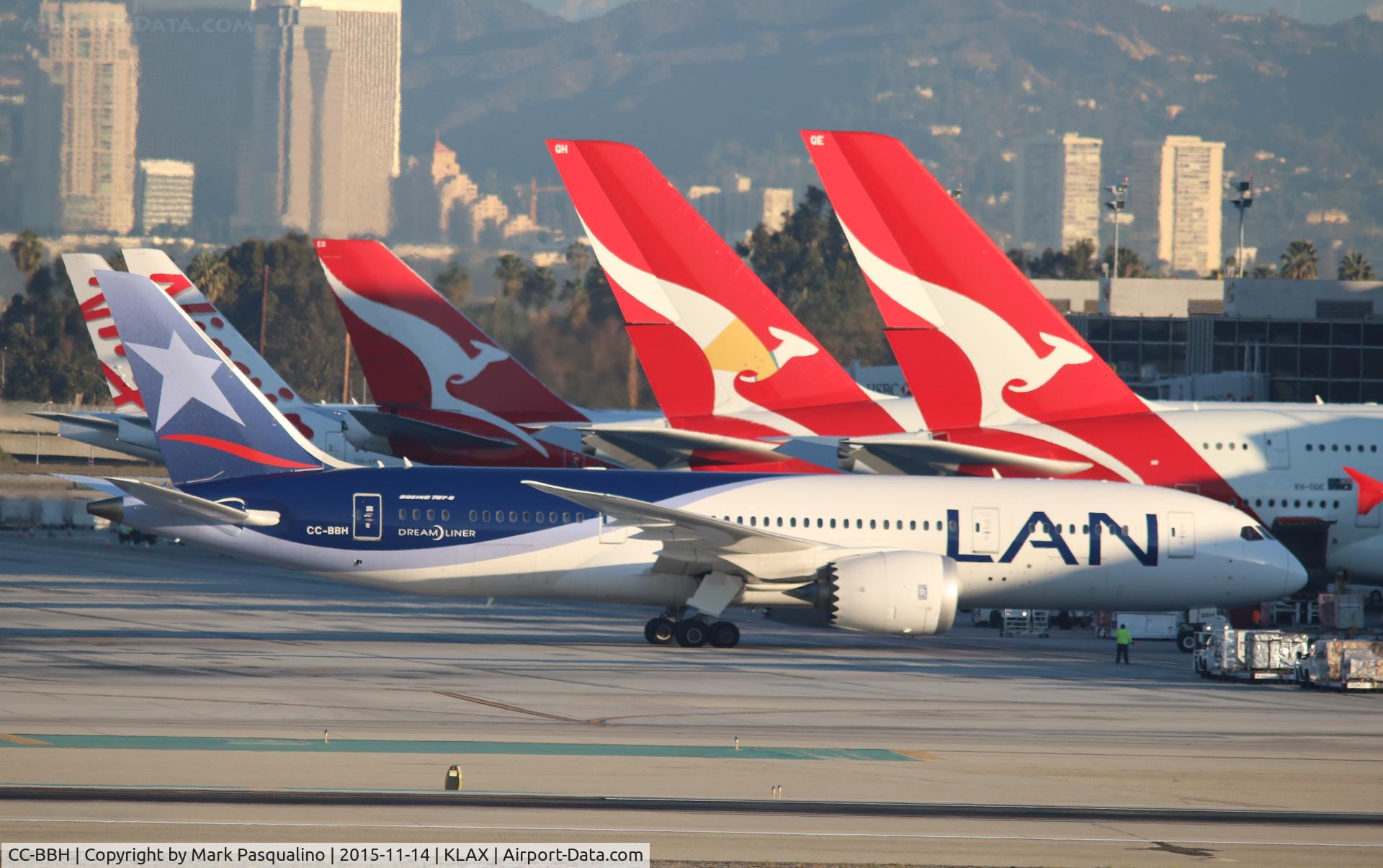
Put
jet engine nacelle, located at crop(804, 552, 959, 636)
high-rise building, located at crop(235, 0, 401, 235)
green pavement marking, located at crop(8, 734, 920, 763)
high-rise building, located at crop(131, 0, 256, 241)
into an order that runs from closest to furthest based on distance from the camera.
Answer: green pavement marking, located at crop(8, 734, 920, 763) → jet engine nacelle, located at crop(804, 552, 959, 636) → high-rise building, located at crop(235, 0, 401, 235) → high-rise building, located at crop(131, 0, 256, 241)

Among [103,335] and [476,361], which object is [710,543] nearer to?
[476,361]

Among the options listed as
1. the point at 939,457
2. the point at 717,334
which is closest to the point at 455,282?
the point at 717,334

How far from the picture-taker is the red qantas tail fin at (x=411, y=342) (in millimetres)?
43906

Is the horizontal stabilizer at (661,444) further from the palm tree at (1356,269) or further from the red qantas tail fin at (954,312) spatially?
the palm tree at (1356,269)

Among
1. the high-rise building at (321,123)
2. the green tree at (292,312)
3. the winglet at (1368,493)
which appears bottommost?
the winglet at (1368,493)

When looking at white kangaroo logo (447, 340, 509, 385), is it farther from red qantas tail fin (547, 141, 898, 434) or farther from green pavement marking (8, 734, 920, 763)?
green pavement marking (8, 734, 920, 763)

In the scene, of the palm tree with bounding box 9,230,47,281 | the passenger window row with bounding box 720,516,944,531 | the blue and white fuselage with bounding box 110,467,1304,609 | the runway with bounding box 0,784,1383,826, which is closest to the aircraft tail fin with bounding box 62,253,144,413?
the blue and white fuselage with bounding box 110,467,1304,609

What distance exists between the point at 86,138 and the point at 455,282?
16.2 metres

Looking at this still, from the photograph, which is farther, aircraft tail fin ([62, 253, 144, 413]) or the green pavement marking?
aircraft tail fin ([62, 253, 144, 413])

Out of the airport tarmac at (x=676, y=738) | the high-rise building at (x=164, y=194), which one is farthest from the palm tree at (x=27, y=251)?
the airport tarmac at (x=676, y=738)

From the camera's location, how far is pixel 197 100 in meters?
65.9

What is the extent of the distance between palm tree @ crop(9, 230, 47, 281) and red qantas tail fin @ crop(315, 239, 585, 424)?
25.3 metres

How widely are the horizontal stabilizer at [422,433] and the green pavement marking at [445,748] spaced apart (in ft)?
80.8

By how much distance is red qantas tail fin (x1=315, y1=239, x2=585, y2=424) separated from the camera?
144ft
